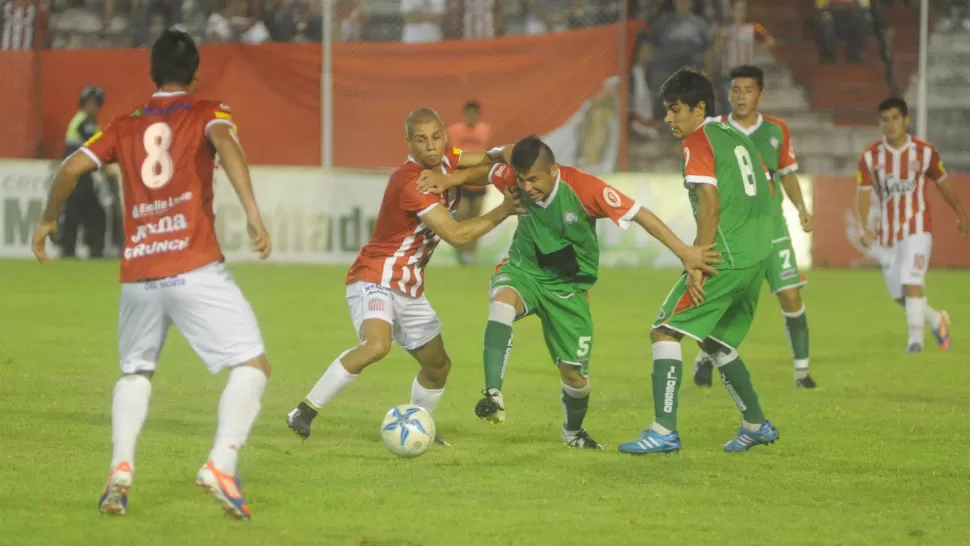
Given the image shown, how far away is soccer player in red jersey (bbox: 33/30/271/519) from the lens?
18.9ft

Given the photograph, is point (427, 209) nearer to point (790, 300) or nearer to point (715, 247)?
point (715, 247)

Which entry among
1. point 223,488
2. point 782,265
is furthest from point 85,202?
point 223,488

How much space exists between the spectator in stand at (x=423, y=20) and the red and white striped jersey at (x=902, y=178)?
9816 mm

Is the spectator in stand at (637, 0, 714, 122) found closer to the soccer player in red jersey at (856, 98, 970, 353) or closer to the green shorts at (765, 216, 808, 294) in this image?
the soccer player in red jersey at (856, 98, 970, 353)

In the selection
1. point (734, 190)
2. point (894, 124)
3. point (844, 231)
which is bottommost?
point (844, 231)

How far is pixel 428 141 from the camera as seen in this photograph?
730 centimetres

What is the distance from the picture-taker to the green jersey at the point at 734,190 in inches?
286

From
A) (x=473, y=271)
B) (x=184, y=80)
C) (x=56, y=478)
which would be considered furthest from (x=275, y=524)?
(x=473, y=271)

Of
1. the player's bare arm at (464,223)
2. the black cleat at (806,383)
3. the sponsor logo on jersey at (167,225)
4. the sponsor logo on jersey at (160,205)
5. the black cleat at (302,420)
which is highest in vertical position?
the sponsor logo on jersey at (160,205)

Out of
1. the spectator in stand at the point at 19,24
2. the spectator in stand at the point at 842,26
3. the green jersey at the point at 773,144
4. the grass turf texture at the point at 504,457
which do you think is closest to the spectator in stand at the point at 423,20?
the spectator in stand at the point at 19,24

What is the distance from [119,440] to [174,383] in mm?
4153

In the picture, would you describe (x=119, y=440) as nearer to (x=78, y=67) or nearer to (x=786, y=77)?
(x=78, y=67)

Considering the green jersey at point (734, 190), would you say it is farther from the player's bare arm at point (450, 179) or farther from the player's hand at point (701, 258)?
the player's bare arm at point (450, 179)

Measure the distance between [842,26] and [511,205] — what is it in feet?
53.4
